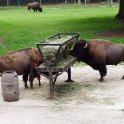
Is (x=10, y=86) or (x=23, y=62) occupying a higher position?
(x=23, y=62)

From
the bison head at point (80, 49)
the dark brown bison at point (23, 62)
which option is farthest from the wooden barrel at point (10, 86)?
the bison head at point (80, 49)

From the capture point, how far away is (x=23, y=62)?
1215cm

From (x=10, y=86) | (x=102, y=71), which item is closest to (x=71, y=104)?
(x=10, y=86)

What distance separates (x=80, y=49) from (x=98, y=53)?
507mm

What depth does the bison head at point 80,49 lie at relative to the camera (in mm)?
13016

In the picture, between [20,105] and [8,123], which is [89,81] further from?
[8,123]

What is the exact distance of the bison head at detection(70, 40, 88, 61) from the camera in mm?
13016

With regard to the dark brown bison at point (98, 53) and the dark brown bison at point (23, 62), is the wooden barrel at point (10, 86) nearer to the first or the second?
the dark brown bison at point (23, 62)

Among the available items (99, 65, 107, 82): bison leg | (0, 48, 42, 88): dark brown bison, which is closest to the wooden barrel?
(0, 48, 42, 88): dark brown bison

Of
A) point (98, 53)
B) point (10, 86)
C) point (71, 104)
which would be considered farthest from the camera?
point (98, 53)

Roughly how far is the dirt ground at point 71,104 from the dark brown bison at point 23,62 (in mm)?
472

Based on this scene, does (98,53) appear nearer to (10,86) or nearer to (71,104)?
(71,104)

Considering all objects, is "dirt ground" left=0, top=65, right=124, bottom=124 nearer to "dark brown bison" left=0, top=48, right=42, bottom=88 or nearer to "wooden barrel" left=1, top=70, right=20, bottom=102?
"wooden barrel" left=1, top=70, right=20, bottom=102

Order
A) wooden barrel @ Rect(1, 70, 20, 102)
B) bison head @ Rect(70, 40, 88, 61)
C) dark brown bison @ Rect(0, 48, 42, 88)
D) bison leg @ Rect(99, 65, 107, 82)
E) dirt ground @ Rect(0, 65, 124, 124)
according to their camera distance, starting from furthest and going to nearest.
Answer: bison leg @ Rect(99, 65, 107, 82), bison head @ Rect(70, 40, 88, 61), dark brown bison @ Rect(0, 48, 42, 88), wooden barrel @ Rect(1, 70, 20, 102), dirt ground @ Rect(0, 65, 124, 124)
